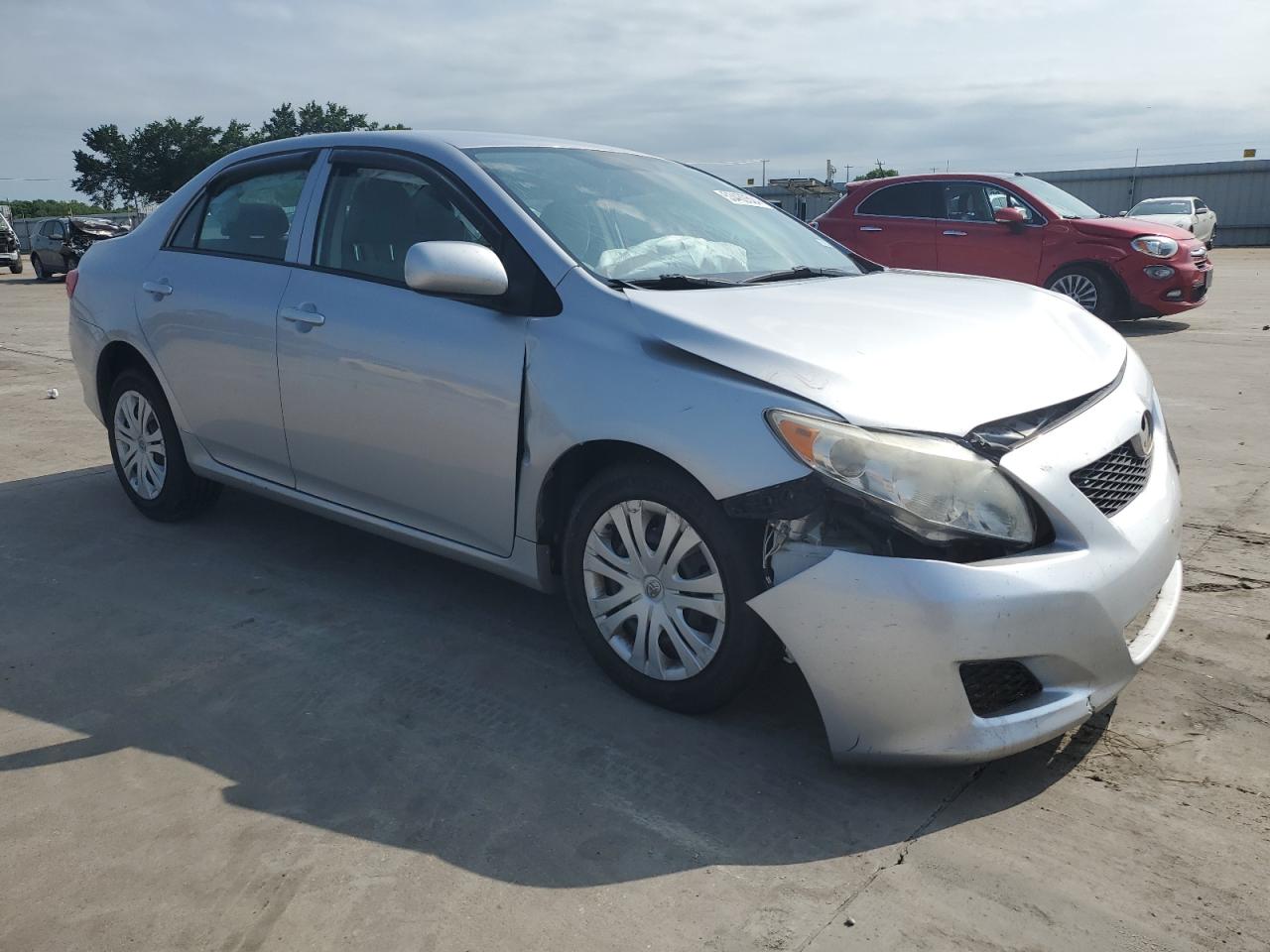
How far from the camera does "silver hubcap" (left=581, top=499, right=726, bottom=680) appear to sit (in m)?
2.94

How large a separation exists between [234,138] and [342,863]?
72.6 meters

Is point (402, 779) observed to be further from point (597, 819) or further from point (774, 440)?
point (774, 440)

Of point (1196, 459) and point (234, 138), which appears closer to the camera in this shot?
point (1196, 459)

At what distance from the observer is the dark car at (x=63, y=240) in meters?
25.2

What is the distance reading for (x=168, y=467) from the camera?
486 centimetres

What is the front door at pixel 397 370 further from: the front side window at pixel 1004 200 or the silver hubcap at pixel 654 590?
the front side window at pixel 1004 200

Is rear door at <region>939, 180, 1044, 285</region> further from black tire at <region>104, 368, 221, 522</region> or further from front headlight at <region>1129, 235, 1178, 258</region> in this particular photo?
black tire at <region>104, 368, 221, 522</region>

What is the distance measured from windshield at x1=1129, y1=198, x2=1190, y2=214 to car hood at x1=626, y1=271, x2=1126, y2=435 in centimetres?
2526

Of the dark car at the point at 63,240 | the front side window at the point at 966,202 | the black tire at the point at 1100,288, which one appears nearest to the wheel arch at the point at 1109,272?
the black tire at the point at 1100,288

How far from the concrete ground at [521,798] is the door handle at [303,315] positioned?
1042mm

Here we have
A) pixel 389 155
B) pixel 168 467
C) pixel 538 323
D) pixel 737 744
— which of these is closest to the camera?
pixel 737 744

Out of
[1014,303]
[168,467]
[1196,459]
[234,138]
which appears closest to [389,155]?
[168,467]

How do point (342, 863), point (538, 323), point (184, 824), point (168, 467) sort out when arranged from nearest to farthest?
1. point (342, 863)
2. point (184, 824)
3. point (538, 323)
4. point (168, 467)

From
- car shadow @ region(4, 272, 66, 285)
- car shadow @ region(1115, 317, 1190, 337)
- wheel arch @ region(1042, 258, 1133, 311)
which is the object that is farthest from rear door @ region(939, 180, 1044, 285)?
car shadow @ region(4, 272, 66, 285)
